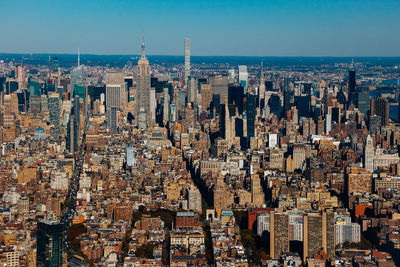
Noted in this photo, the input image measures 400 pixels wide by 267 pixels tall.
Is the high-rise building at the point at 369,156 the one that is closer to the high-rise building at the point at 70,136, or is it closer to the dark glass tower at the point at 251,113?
the dark glass tower at the point at 251,113

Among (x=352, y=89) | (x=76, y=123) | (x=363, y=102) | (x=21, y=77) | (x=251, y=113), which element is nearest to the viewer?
(x=76, y=123)

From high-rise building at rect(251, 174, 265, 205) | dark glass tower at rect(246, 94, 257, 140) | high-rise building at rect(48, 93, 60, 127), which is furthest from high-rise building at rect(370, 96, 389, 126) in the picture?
high-rise building at rect(251, 174, 265, 205)

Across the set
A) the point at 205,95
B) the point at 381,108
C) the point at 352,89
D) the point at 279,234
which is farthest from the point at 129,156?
the point at 352,89

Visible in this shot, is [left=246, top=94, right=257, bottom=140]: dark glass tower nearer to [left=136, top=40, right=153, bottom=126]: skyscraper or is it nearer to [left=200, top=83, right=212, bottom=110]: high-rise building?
[left=200, top=83, right=212, bottom=110]: high-rise building

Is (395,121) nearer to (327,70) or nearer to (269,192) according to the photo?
(269,192)

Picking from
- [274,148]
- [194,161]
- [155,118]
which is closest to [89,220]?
[194,161]

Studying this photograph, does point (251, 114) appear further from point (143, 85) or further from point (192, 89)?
point (192, 89)
